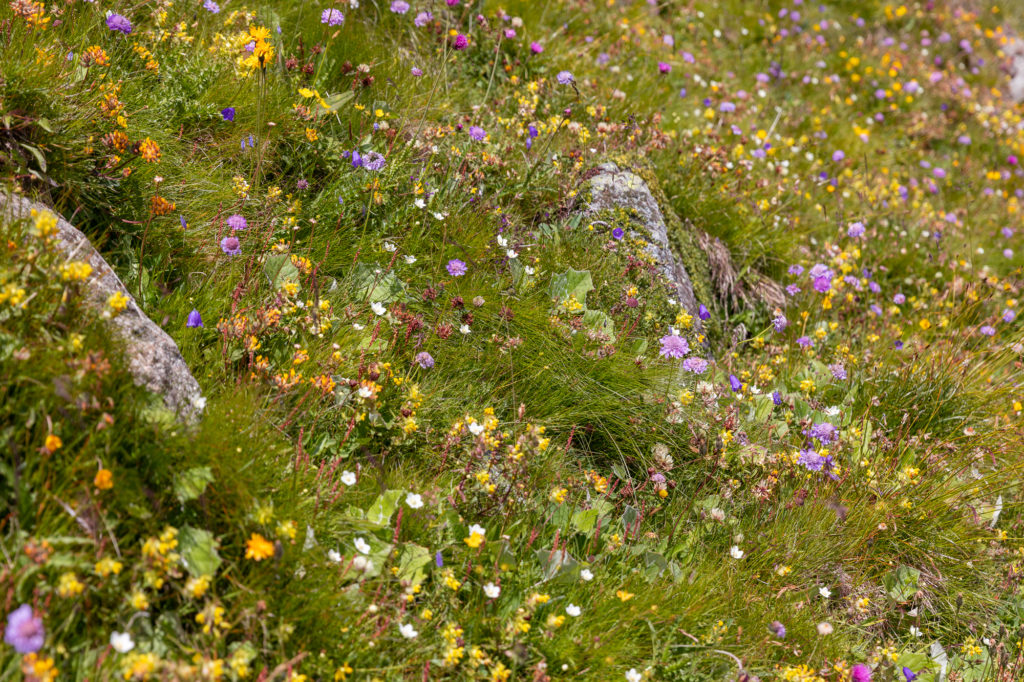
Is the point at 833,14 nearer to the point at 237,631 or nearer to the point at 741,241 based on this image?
the point at 741,241

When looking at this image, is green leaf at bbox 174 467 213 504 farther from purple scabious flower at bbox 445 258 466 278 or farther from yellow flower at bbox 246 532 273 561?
purple scabious flower at bbox 445 258 466 278

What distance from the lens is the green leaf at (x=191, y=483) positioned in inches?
88.7

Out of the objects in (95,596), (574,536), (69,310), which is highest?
(69,310)

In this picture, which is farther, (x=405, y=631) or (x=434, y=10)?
(x=434, y=10)

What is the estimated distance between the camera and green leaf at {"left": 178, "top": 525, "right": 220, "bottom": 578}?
2.20m

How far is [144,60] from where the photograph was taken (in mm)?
3600

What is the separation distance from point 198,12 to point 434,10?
175 centimetres

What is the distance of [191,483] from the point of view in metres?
2.26

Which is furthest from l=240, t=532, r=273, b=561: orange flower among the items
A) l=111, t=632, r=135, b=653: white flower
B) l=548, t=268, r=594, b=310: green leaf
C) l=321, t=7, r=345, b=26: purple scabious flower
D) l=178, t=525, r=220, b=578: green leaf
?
l=321, t=7, r=345, b=26: purple scabious flower

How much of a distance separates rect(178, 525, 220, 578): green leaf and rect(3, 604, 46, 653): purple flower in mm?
396

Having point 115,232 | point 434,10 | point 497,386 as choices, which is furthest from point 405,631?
point 434,10

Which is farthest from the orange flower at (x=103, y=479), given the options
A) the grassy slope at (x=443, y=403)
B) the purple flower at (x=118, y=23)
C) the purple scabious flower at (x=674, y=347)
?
the purple scabious flower at (x=674, y=347)

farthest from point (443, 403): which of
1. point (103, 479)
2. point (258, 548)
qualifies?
point (103, 479)

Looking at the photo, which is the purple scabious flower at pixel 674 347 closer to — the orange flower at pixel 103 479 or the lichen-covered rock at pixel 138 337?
the lichen-covered rock at pixel 138 337
